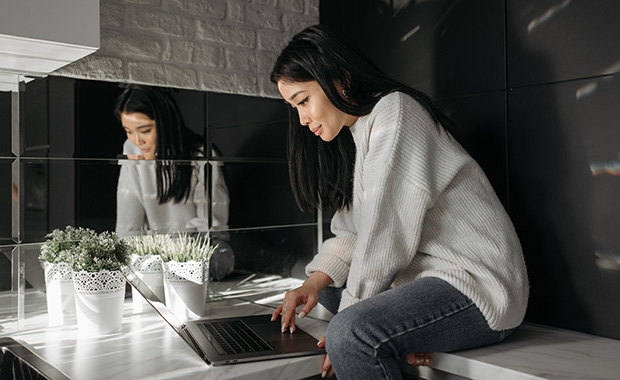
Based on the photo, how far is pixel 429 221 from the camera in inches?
48.3

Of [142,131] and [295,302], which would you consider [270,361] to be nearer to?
[295,302]

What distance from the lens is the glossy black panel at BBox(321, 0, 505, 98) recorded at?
1492mm

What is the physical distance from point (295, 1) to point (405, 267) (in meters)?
1.22

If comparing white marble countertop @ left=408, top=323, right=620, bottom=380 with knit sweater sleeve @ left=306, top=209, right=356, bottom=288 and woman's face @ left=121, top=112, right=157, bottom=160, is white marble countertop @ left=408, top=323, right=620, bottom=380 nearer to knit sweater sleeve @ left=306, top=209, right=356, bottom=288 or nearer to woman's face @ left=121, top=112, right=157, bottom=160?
knit sweater sleeve @ left=306, top=209, right=356, bottom=288

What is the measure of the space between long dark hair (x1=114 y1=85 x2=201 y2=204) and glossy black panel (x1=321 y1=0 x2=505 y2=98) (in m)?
0.67

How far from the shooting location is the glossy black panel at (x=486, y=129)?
4.85ft

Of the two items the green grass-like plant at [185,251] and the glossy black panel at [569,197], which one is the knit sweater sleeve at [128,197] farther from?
the glossy black panel at [569,197]

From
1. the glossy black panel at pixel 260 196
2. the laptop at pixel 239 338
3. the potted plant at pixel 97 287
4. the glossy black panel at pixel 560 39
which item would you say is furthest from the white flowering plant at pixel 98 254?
the glossy black panel at pixel 560 39

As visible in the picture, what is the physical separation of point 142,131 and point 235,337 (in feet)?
2.19

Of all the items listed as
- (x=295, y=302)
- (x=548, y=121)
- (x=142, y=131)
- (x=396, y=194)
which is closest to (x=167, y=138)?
(x=142, y=131)

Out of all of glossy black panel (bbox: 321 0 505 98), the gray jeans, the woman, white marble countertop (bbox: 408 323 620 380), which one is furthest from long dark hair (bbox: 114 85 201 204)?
white marble countertop (bbox: 408 323 620 380)

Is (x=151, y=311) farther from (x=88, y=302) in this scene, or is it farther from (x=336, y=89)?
(x=336, y=89)

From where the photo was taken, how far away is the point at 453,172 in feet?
3.92

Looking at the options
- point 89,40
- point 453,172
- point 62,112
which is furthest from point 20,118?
point 453,172
